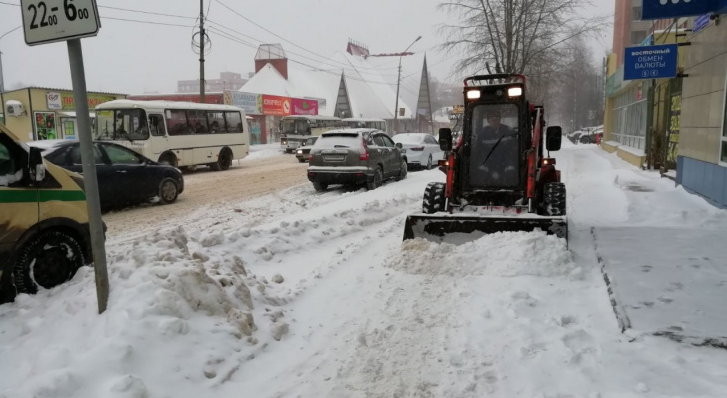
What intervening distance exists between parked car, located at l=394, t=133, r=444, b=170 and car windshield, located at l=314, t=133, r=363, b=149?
565cm

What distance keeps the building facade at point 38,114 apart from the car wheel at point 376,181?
20.9 metres

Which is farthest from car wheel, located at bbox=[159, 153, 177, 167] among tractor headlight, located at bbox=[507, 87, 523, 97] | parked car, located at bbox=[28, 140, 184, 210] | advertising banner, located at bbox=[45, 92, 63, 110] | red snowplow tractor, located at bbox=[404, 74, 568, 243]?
advertising banner, located at bbox=[45, 92, 63, 110]

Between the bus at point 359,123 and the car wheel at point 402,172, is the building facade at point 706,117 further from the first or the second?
the bus at point 359,123

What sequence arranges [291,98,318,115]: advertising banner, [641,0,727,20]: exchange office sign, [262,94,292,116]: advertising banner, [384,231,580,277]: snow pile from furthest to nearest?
[291,98,318,115]: advertising banner, [262,94,292,116]: advertising banner, [641,0,727,20]: exchange office sign, [384,231,580,277]: snow pile

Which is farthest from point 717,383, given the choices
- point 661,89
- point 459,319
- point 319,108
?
point 319,108

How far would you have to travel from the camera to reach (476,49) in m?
27.2

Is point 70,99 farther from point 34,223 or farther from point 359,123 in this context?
point 34,223

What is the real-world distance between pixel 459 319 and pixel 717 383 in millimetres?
1994

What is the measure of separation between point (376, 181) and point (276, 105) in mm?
35062

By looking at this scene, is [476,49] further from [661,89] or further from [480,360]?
[480,360]

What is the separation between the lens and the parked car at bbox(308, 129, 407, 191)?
1370 centimetres

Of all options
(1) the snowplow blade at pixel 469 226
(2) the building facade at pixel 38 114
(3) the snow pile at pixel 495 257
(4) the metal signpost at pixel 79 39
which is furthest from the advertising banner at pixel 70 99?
(4) the metal signpost at pixel 79 39

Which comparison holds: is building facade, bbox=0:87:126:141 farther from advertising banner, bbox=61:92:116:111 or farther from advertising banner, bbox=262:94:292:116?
advertising banner, bbox=262:94:292:116

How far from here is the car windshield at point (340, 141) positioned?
545 inches
